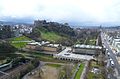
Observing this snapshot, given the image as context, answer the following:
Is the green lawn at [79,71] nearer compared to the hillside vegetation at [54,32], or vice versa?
the green lawn at [79,71]

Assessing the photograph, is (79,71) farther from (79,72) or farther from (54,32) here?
(54,32)

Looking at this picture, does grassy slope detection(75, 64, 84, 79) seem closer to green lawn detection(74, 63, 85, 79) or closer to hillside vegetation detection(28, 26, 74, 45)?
green lawn detection(74, 63, 85, 79)

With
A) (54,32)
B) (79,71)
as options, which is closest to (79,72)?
(79,71)

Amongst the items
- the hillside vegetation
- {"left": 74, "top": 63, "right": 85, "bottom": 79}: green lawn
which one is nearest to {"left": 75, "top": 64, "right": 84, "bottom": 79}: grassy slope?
{"left": 74, "top": 63, "right": 85, "bottom": 79}: green lawn

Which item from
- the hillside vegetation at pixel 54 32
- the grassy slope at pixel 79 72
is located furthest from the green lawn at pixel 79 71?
the hillside vegetation at pixel 54 32

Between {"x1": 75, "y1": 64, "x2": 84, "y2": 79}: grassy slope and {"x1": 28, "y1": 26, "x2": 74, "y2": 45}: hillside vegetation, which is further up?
{"x1": 28, "y1": 26, "x2": 74, "y2": 45}: hillside vegetation

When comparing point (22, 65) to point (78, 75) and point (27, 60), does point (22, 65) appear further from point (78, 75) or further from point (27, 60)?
point (78, 75)

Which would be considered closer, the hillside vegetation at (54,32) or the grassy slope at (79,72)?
the grassy slope at (79,72)

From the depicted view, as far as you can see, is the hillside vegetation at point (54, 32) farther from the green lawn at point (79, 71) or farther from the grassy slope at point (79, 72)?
the grassy slope at point (79, 72)

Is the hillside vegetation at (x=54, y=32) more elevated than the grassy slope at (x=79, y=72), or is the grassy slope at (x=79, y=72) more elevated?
the hillside vegetation at (x=54, y=32)

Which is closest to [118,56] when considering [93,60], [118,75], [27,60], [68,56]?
[93,60]

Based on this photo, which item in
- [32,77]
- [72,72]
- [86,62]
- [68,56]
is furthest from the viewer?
[68,56]
